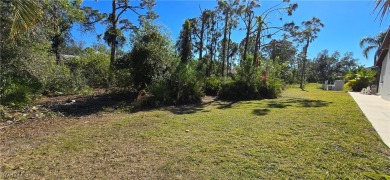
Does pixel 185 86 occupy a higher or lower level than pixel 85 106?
higher

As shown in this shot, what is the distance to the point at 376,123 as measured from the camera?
5867 millimetres

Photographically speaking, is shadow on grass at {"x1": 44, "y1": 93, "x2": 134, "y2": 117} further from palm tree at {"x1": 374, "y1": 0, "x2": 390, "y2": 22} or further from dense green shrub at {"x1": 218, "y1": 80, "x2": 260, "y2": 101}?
palm tree at {"x1": 374, "y1": 0, "x2": 390, "y2": 22}

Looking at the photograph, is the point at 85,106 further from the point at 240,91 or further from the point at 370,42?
the point at 370,42

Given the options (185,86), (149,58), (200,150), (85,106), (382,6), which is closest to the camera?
(382,6)

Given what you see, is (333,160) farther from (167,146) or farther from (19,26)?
(19,26)

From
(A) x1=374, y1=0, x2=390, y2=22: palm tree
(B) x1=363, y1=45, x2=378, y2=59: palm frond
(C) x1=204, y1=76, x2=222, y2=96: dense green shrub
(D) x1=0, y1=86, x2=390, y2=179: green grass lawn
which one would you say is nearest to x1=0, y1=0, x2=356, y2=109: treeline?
(C) x1=204, y1=76, x2=222, y2=96: dense green shrub

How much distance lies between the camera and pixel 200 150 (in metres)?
4.14

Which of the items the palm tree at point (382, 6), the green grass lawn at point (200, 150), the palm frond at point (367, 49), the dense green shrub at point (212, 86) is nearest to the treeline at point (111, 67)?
the dense green shrub at point (212, 86)

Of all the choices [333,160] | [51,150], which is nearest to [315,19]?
[333,160]

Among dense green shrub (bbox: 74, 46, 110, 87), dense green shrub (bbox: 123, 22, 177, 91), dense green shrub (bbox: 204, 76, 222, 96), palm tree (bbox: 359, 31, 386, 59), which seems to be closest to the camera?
dense green shrub (bbox: 123, 22, 177, 91)

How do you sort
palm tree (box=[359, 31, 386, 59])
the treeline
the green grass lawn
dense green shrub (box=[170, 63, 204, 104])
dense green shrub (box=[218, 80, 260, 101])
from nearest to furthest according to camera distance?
the green grass lawn, the treeline, dense green shrub (box=[170, 63, 204, 104]), dense green shrub (box=[218, 80, 260, 101]), palm tree (box=[359, 31, 386, 59])

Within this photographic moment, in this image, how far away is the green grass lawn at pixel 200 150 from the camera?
330cm

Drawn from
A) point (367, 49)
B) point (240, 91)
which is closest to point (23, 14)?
point (240, 91)

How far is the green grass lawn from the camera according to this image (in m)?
3.30
